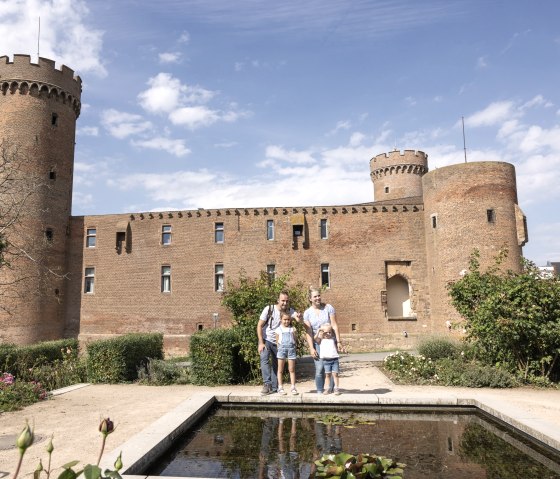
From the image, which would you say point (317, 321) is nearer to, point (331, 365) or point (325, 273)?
point (331, 365)

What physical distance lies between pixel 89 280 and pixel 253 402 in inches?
932

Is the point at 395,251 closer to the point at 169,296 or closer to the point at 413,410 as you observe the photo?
the point at 169,296

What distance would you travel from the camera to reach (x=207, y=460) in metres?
5.33

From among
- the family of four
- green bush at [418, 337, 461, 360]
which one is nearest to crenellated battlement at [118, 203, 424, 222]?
green bush at [418, 337, 461, 360]

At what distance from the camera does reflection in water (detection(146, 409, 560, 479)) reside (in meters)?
4.93

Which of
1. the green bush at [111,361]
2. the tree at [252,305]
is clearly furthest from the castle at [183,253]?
the green bush at [111,361]

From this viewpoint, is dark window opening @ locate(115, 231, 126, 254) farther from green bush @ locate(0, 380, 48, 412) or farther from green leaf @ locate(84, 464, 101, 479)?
green leaf @ locate(84, 464, 101, 479)

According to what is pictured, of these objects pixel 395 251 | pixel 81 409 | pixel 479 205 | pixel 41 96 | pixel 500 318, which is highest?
pixel 41 96

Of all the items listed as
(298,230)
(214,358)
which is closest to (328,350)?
(214,358)

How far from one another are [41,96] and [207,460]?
2770 cm

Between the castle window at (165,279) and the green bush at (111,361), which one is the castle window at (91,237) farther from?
the green bush at (111,361)

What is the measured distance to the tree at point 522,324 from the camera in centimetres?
1095

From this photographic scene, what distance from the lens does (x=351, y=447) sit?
221 inches

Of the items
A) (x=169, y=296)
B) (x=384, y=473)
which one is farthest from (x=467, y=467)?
(x=169, y=296)
